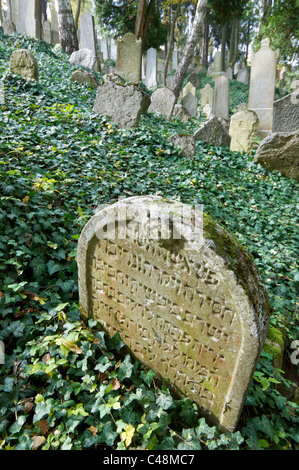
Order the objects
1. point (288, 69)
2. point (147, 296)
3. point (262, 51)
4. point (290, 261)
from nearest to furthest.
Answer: point (147, 296) → point (290, 261) → point (262, 51) → point (288, 69)

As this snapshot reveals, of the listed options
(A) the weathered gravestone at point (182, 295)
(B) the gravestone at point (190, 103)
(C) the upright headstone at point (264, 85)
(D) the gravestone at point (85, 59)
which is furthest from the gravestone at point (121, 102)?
(B) the gravestone at point (190, 103)

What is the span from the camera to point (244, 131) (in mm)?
7430

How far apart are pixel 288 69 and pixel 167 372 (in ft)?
56.6

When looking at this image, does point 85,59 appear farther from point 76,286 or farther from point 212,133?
point 76,286

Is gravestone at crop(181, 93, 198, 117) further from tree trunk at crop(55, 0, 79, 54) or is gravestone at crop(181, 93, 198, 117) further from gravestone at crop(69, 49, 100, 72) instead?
tree trunk at crop(55, 0, 79, 54)

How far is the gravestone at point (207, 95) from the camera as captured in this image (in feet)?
47.3

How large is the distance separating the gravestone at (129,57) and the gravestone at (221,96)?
358 centimetres

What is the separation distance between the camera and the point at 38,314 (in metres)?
2.26

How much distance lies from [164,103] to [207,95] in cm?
708

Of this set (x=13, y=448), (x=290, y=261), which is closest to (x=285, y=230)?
(x=290, y=261)

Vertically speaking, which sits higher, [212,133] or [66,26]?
[66,26]

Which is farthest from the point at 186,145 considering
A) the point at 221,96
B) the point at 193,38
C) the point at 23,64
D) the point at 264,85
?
the point at 221,96

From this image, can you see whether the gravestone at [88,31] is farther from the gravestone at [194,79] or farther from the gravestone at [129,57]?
the gravestone at [194,79]
